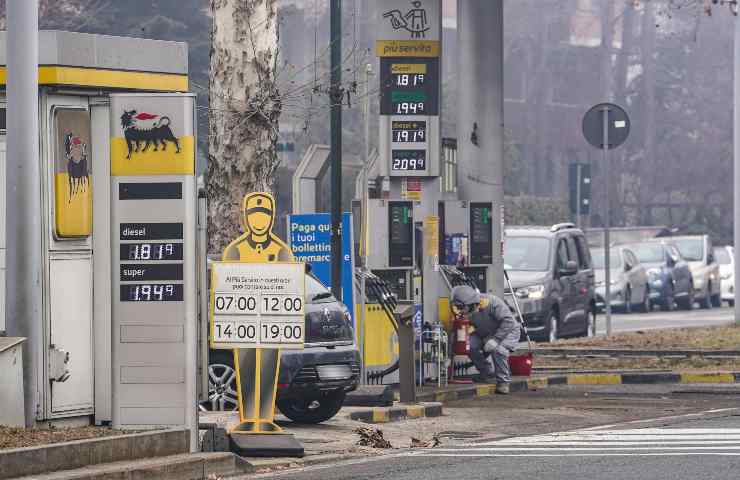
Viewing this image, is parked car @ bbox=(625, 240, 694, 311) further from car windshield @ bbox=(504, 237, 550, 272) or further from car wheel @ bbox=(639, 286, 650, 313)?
car windshield @ bbox=(504, 237, 550, 272)

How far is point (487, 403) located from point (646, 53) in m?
55.4

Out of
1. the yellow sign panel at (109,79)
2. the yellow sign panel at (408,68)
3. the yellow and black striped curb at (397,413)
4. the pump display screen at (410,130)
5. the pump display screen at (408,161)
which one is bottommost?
the yellow and black striped curb at (397,413)

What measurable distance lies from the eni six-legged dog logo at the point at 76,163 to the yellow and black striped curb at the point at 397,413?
14.4 ft

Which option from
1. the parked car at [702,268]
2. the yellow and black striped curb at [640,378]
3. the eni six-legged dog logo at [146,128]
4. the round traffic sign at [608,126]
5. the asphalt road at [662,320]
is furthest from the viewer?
the parked car at [702,268]

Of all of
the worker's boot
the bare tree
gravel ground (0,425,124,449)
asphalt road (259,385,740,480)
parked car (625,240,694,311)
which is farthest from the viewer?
parked car (625,240,694,311)

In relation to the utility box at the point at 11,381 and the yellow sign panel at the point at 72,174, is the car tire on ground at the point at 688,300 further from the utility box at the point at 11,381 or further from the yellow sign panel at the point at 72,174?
the utility box at the point at 11,381

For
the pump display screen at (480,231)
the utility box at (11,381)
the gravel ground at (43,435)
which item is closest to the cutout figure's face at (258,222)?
the gravel ground at (43,435)

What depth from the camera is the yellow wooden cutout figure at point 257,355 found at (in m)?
12.8

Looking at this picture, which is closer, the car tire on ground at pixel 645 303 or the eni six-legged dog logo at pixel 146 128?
the eni six-legged dog logo at pixel 146 128

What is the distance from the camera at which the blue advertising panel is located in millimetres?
17312

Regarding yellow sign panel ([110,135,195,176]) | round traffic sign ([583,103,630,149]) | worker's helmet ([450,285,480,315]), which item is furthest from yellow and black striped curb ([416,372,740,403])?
yellow sign panel ([110,135,195,176])

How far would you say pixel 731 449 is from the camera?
1223 centimetres

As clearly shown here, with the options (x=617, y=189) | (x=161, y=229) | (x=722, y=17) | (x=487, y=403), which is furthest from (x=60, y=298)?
(x=722, y=17)

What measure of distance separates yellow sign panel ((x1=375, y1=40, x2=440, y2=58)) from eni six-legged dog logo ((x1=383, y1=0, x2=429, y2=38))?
0.32 ft
